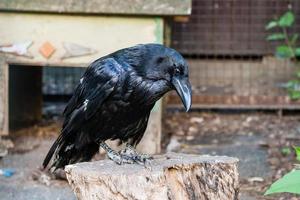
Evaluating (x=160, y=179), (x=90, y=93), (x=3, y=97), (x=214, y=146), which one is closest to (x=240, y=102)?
(x=214, y=146)

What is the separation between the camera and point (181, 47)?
851 cm

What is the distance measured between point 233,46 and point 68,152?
4.17 meters

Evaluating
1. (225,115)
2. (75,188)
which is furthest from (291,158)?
(75,188)

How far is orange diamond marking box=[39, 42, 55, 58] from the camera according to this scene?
623cm

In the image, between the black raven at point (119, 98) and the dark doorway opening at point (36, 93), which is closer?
the black raven at point (119, 98)

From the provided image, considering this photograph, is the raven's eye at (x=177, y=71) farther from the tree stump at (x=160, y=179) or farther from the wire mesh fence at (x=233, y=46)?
the wire mesh fence at (x=233, y=46)

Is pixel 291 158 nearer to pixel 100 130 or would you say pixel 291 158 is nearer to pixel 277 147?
pixel 277 147

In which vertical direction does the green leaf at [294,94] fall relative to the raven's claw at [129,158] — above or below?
below

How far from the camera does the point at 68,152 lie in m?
4.85

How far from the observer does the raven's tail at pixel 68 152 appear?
481 cm

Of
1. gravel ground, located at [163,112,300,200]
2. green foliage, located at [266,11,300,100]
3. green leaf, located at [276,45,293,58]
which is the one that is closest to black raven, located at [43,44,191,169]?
gravel ground, located at [163,112,300,200]

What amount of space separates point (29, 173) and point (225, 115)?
2705 millimetres

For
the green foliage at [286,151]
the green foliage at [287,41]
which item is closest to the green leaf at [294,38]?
the green foliage at [287,41]

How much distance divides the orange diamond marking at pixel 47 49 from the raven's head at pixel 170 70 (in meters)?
2.23
